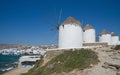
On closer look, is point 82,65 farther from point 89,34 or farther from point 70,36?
point 89,34

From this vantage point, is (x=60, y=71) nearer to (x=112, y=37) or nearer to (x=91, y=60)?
(x=91, y=60)

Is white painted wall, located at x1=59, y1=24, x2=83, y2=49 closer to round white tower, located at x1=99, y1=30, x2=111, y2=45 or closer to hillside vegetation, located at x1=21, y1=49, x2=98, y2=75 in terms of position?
hillside vegetation, located at x1=21, y1=49, x2=98, y2=75

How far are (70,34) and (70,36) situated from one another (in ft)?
0.93

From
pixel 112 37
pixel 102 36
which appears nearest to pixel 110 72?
pixel 102 36

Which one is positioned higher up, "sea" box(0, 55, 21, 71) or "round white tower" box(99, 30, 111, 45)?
"round white tower" box(99, 30, 111, 45)

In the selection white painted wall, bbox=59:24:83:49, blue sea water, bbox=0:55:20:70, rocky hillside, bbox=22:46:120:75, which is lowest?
blue sea water, bbox=0:55:20:70

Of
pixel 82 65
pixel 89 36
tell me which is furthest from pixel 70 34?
pixel 89 36

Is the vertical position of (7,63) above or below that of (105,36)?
below

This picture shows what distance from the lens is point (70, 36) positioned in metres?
23.4

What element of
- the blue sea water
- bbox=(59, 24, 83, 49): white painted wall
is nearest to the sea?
the blue sea water

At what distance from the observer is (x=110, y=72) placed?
13648 millimetres

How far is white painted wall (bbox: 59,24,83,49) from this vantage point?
76.9 ft

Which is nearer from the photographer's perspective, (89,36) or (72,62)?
(72,62)

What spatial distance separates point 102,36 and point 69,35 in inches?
503
